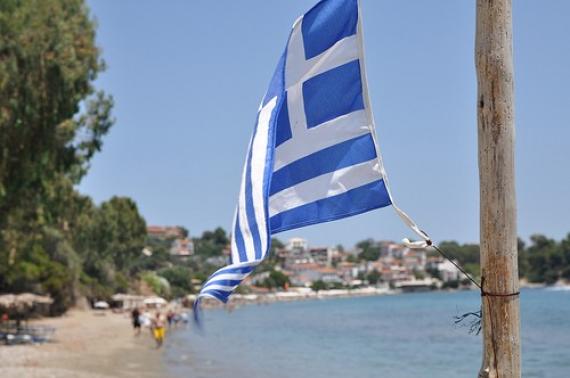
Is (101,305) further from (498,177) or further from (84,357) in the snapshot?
(498,177)

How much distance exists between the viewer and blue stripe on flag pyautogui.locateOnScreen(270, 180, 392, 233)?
5910 mm

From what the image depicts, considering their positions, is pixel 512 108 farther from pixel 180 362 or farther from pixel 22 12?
pixel 180 362

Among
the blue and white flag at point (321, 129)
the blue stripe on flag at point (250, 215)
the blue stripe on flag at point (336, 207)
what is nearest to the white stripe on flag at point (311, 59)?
the blue and white flag at point (321, 129)

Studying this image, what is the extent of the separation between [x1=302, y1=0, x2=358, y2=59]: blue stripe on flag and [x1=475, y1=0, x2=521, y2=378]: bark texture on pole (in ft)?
3.10

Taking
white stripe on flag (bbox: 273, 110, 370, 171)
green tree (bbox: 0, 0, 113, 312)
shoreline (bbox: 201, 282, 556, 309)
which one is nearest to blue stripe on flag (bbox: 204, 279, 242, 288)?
white stripe on flag (bbox: 273, 110, 370, 171)

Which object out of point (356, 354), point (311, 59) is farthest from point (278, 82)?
point (356, 354)

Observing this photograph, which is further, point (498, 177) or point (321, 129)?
point (321, 129)

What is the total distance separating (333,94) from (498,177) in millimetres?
1338

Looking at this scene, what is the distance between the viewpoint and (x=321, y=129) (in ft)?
19.7

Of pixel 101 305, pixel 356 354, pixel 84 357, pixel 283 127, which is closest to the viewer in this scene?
pixel 283 127

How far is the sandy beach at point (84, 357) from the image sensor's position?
855 inches

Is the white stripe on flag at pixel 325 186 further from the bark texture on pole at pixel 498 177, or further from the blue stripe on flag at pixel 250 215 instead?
the bark texture on pole at pixel 498 177

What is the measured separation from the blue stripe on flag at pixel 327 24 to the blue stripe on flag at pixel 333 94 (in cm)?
18

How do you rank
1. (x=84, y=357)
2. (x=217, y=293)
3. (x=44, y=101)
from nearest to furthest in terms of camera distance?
1. (x=217, y=293)
2. (x=44, y=101)
3. (x=84, y=357)
